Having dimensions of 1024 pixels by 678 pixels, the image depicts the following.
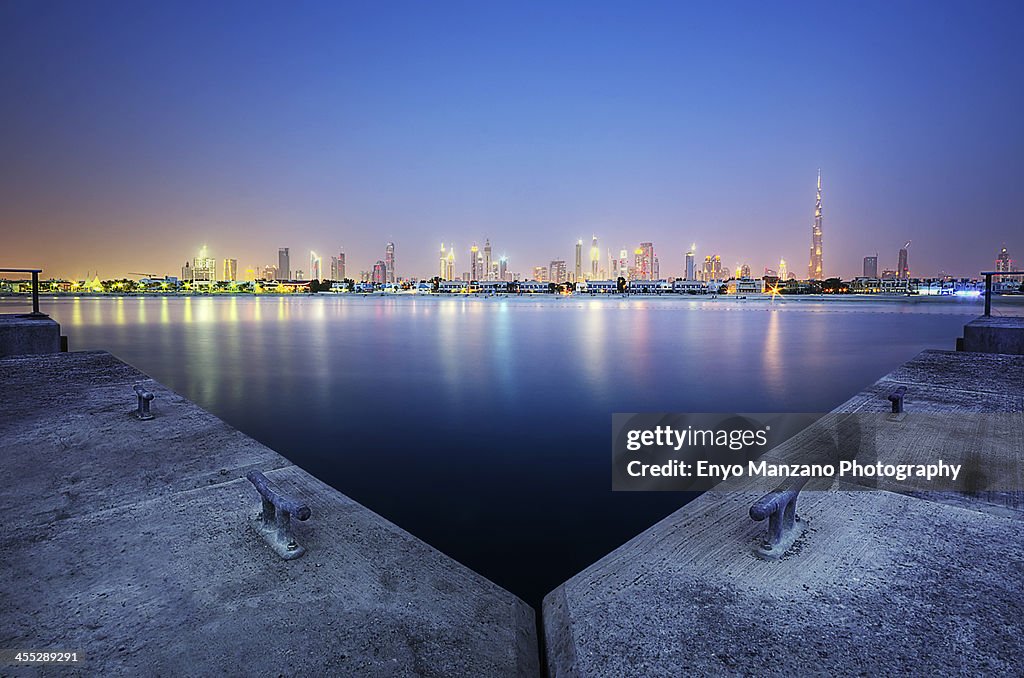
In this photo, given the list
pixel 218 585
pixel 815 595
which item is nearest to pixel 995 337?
pixel 815 595

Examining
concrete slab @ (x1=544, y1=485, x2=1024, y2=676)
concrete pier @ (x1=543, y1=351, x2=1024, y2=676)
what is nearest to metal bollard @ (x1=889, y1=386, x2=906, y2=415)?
concrete pier @ (x1=543, y1=351, x2=1024, y2=676)

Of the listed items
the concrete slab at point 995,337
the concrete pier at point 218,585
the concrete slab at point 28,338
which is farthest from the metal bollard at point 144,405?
the concrete slab at point 995,337

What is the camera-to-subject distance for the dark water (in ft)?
20.8

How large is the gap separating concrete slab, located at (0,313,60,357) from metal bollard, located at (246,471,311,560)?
12.6m

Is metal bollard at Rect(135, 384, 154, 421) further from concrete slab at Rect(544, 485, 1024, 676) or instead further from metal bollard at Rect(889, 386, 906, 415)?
metal bollard at Rect(889, 386, 906, 415)

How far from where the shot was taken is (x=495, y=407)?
12.3m

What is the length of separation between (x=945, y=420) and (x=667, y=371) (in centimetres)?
1131

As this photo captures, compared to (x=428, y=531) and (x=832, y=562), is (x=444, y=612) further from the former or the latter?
(x=428, y=531)

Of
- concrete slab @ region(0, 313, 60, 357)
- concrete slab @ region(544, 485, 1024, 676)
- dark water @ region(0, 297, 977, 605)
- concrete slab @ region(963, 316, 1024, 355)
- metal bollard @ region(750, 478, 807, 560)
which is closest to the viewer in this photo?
concrete slab @ region(544, 485, 1024, 676)

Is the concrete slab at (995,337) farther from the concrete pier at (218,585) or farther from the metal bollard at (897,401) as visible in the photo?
the concrete pier at (218,585)

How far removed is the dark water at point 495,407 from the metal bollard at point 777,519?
7.30ft

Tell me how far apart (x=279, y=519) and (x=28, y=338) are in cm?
1316

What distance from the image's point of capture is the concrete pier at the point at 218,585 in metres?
2.74

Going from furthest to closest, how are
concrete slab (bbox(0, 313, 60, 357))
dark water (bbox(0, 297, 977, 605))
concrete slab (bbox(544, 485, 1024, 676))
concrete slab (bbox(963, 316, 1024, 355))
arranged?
concrete slab (bbox(963, 316, 1024, 355))
concrete slab (bbox(0, 313, 60, 357))
dark water (bbox(0, 297, 977, 605))
concrete slab (bbox(544, 485, 1024, 676))
